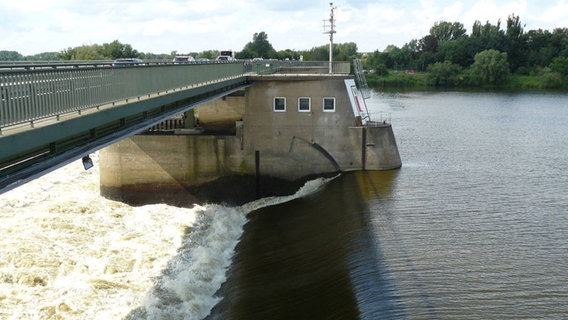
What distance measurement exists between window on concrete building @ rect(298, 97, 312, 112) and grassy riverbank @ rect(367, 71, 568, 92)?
82.5m

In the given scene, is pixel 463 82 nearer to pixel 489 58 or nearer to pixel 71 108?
pixel 489 58

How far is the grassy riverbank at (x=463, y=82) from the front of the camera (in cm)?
10725

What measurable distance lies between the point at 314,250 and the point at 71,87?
9.98 meters

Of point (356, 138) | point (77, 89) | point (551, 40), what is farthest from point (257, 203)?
point (551, 40)

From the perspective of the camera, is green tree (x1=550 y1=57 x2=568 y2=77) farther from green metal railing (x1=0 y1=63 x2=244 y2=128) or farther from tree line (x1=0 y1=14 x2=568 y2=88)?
green metal railing (x1=0 y1=63 x2=244 y2=128)

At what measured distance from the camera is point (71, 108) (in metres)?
13.2

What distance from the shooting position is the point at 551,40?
136 meters

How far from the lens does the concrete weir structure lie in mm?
30141

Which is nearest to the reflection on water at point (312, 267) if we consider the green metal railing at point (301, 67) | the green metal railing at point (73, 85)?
the green metal railing at point (73, 85)

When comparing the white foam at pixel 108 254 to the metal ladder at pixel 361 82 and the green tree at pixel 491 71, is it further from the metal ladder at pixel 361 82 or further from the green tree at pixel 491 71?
the green tree at pixel 491 71

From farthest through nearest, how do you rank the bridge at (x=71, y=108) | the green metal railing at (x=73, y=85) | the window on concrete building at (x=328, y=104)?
the window on concrete building at (x=328, y=104)
the green metal railing at (x=73, y=85)
the bridge at (x=71, y=108)

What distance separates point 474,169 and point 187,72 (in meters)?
17.4

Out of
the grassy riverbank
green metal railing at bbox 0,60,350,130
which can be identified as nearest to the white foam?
green metal railing at bbox 0,60,350,130

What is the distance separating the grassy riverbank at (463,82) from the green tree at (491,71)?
4.86 ft
